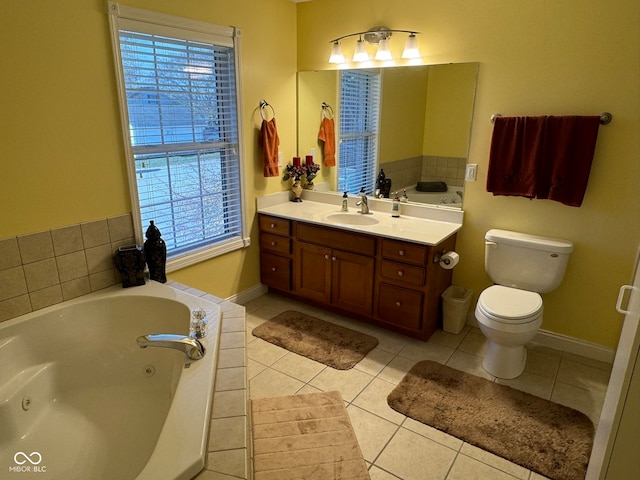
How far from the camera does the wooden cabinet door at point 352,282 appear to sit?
3045mm

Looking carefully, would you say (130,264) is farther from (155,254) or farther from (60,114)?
(60,114)

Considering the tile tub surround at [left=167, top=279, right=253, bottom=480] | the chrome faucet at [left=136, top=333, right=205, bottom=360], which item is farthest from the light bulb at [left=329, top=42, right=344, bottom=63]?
the chrome faucet at [left=136, top=333, right=205, bottom=360]

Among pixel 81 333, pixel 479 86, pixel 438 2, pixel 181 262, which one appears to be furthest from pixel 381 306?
pixel 438 2

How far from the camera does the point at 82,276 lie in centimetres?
236

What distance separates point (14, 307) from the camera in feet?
6.90

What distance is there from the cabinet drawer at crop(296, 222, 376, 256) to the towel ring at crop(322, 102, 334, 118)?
1.02m

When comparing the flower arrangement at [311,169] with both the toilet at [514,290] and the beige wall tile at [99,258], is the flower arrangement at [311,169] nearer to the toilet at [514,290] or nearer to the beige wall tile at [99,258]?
the toilet at [514,290]

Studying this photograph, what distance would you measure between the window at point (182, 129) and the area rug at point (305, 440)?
124 cm

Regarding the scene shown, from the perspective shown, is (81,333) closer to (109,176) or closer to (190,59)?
(109,176)

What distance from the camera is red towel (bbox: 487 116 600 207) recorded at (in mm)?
2484

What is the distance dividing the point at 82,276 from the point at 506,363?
2560mm

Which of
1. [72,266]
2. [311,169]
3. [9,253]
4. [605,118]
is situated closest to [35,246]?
[9,253]

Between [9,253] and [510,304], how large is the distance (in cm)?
272

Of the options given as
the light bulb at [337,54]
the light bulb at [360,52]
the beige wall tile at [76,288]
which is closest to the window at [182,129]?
the beige wall tile at [76,288]
